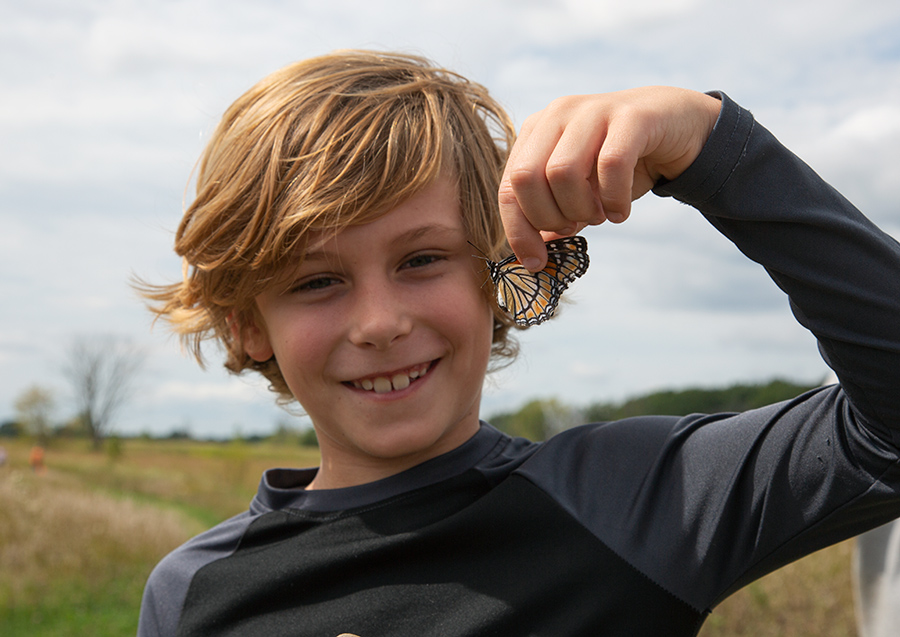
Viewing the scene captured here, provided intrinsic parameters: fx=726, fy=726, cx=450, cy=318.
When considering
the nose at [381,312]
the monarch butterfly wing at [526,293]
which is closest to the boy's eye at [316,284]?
the nose at [381,312]

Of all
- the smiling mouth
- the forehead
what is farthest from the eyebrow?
the smiling mouth

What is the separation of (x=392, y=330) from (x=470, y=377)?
0.97 ft

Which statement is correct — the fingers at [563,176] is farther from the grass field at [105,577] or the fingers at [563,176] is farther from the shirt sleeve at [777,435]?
the grass field at [105,577]

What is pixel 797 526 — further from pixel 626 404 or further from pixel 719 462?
pixel 626 404

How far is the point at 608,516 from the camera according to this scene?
1.79 meters

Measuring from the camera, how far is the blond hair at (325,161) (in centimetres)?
196

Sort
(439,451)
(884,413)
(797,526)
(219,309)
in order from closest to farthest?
(884,413), (797,526), (439,451), (219,309)

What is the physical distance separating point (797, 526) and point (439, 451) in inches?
38.6

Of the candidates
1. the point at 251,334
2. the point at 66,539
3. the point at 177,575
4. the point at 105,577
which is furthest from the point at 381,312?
the point at 66,539

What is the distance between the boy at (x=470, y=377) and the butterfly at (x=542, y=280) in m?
0.12

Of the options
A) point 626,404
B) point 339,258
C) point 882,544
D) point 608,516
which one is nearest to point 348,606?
point 608,516

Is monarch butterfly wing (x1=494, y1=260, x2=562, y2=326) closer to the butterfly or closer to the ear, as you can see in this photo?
the butterfly

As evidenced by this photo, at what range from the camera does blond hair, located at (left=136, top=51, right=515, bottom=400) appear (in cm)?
196

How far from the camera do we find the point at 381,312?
1877 mm
